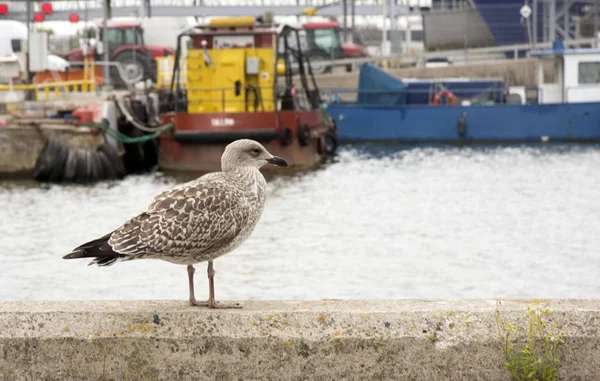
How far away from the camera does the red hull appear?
80.9 ft

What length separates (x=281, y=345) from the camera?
4637 millimetres

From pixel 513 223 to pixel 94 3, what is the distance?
8375 centimetres

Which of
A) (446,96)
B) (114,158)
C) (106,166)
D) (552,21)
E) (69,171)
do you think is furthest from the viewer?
(552,21)

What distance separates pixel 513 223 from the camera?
18.0m

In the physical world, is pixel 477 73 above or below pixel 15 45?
below

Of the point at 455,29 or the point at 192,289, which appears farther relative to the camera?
the point at 455,29

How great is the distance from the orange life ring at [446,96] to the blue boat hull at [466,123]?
1574 mm

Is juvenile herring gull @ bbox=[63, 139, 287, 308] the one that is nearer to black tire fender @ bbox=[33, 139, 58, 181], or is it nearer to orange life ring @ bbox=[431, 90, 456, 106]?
black tire fender @ bbox=[33, 139, 58, 181]

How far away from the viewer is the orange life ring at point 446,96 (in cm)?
3856

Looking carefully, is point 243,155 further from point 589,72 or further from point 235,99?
point 589,72

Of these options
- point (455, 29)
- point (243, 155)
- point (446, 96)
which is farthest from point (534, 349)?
point (455, 29)

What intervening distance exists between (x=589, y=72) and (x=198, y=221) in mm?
33274

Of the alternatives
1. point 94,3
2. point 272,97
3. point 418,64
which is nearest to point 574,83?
point 272,97

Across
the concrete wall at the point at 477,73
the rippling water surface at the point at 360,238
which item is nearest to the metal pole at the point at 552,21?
the concrete wall at the point at 477,73
